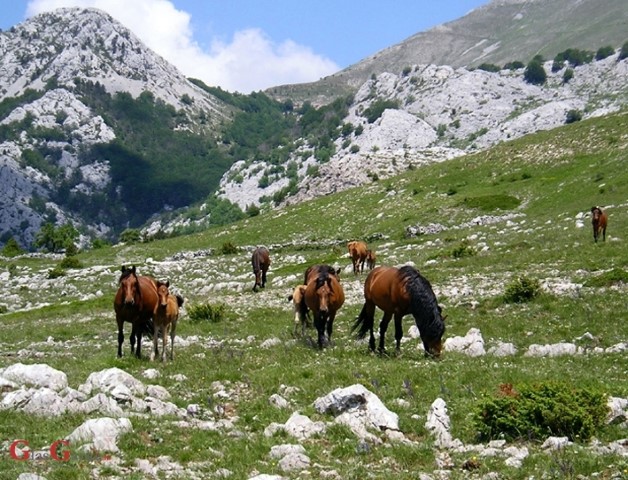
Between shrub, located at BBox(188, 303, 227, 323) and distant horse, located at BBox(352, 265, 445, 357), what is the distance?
31.4ft

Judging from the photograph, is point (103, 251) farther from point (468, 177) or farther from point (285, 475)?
point (285, 475)

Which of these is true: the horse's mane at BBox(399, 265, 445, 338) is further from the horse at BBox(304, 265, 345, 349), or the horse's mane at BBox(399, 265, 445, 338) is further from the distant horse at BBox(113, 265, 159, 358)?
the distant horse at BBox(113, 265, 159, 358)

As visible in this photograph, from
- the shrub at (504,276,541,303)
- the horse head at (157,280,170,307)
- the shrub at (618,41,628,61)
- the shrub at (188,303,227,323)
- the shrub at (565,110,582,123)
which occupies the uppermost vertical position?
the shrub at (618,41,628,61)

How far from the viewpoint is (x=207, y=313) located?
85.3 ft

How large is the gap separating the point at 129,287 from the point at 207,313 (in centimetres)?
918

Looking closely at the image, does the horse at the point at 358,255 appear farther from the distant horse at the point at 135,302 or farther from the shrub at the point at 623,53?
the shrub at the point at 623,53

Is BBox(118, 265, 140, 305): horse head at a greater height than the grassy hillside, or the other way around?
BBox(118, 265, 140, 305): horse head

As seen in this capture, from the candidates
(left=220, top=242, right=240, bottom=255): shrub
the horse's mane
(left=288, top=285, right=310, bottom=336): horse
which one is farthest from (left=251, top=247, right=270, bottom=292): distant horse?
(left=220, top=242, right=240, bottom=255): shrub

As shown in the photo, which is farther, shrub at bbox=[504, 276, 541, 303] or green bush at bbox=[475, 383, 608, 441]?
shrub at bbox=[504, 276, 541, 303]

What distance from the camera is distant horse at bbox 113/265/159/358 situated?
17172 mm

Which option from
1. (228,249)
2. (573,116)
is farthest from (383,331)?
(573,116)

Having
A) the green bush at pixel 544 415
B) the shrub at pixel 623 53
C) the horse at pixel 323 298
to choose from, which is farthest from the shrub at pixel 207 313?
the shrub at pixel 623 53

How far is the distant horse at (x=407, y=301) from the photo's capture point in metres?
16.0

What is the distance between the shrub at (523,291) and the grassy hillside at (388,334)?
296mm
